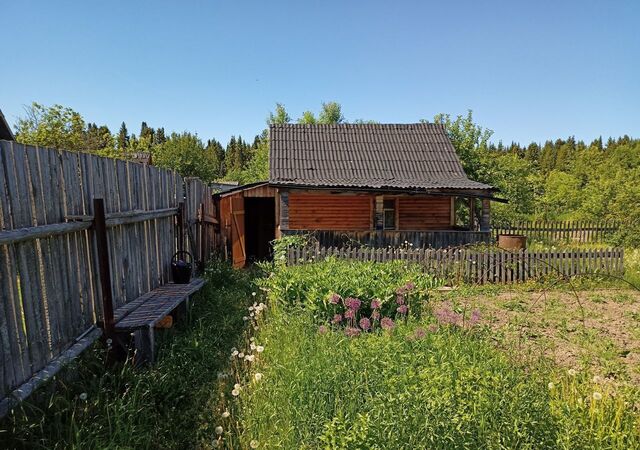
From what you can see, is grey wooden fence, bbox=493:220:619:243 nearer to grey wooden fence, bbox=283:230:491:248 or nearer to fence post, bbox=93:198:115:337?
grey wooden fence, bbox=283:230:491:248

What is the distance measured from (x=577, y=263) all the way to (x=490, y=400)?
9013mm

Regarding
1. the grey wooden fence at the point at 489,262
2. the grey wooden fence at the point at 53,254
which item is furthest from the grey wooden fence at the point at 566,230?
the grey wooden fence at the point at 53,254

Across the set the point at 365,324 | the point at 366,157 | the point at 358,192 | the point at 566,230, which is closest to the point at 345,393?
the point at 365,324

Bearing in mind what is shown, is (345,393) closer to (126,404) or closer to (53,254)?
(126,404)

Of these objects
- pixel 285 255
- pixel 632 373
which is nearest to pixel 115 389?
pixel 632 373

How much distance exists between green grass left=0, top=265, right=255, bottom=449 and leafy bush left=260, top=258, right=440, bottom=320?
3.73 ft

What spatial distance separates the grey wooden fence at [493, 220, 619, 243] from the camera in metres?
20.3

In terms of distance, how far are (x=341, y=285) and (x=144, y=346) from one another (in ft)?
8.03

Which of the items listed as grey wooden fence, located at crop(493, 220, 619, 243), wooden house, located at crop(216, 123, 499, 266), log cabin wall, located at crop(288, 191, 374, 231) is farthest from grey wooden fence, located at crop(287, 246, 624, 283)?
grey wooden fence, located at crop(493, 220, 619, 243)

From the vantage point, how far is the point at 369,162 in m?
15.7

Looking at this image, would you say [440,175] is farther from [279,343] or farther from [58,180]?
[58,180]

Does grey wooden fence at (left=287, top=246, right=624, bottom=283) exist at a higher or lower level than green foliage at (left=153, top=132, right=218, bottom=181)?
lower

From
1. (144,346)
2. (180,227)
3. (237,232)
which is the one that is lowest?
(144,346)

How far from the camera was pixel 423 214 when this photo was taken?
15000 mm
